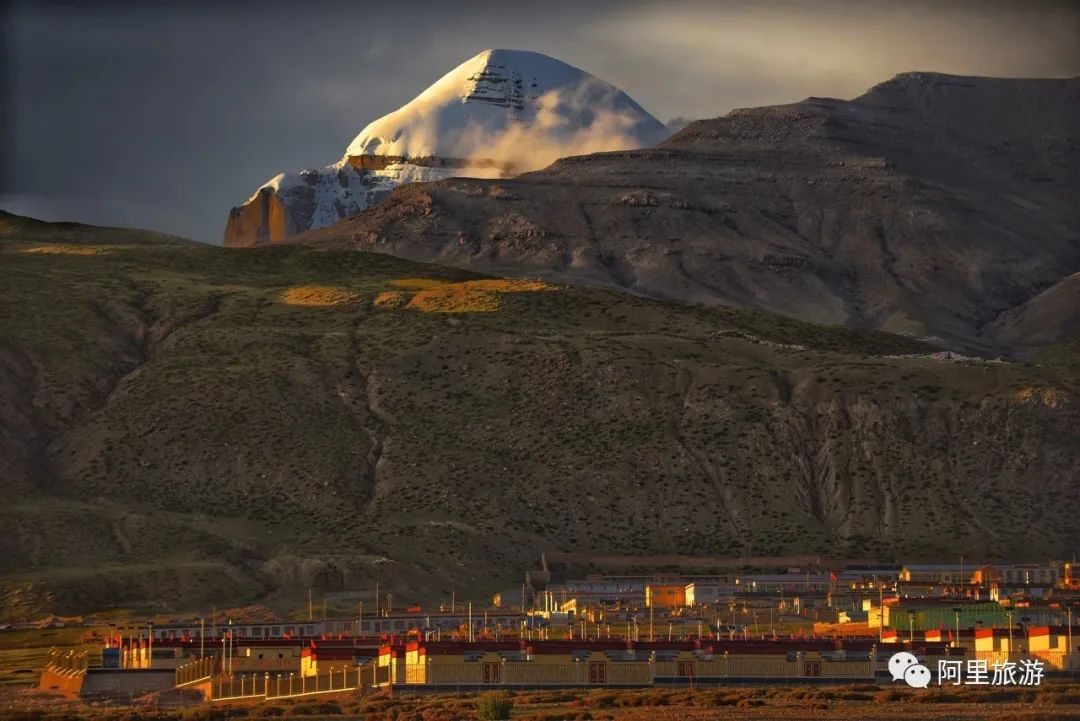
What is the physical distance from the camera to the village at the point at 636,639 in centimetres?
11144

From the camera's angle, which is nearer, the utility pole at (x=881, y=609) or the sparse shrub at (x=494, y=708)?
the sparse shrub at (x=494, y=708)

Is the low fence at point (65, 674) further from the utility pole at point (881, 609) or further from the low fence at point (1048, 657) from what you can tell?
the low fence at point (1048, 657)

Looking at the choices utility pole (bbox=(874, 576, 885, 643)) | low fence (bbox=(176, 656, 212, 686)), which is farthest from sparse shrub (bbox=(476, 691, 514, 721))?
utility pole (bbox=(874, 576, 885, 643))

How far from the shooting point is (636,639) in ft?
398

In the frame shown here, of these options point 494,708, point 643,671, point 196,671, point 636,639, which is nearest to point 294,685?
point 196,671

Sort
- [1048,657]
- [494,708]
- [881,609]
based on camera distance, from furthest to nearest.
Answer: [881,609] < [1048,657] < [494,708]

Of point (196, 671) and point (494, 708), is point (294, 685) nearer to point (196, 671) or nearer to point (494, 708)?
point (196, 671)

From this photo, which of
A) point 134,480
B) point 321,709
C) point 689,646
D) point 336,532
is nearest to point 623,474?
point 336,532

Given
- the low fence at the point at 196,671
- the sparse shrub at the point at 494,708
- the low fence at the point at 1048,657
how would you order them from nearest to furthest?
the sparse shrub at the point at 494,708
the low fence at the point at 1048,657
the low fence at the point at 196,671

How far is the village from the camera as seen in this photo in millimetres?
111438

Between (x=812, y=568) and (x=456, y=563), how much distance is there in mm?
24514

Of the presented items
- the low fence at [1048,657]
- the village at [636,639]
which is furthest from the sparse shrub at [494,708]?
the low fence at [1048,657]

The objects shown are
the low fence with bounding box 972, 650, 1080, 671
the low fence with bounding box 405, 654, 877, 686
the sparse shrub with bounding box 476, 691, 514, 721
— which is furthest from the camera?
the low fence with bounding box 972, 650, 1080, 671

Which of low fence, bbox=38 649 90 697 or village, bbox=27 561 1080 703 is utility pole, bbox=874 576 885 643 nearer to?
village, bbox=27 561 1080 703
